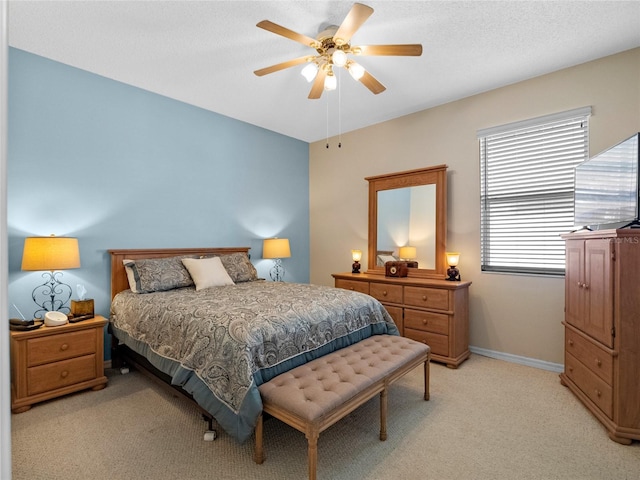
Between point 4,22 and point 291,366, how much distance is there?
6.63 ft

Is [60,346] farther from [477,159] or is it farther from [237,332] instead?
[477,159]

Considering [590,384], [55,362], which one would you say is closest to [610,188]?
[590,384]

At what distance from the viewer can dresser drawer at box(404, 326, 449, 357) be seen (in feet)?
10.7

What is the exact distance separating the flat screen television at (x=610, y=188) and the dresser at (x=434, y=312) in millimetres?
1216

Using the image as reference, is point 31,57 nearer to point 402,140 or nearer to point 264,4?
point 264,4

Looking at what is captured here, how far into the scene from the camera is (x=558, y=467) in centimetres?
182

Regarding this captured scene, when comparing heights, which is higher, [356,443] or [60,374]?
[60,374]

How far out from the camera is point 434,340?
332cm

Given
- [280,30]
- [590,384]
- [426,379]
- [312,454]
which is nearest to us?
[312,454]

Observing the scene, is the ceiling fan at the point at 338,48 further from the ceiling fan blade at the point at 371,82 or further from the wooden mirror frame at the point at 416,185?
the wooden mirror frame at the point at 416,185

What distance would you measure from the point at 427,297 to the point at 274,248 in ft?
6.92

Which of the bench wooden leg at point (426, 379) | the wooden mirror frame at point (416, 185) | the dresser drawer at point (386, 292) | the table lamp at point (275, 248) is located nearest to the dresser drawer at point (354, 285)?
the dresser drawer at point (386, 292)

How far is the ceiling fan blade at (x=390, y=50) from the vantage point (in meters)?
2.17

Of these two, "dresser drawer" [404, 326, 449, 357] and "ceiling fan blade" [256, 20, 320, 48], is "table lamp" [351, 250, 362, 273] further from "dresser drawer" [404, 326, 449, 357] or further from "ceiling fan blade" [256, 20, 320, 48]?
"ceiling fan blade" [256, 20, 320, 48]
